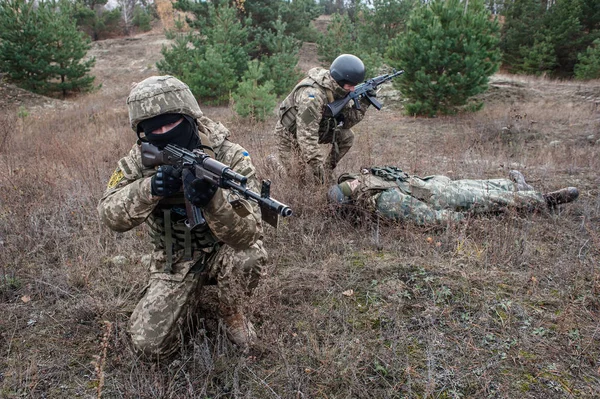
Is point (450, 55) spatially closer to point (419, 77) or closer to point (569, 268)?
point (419, 77)

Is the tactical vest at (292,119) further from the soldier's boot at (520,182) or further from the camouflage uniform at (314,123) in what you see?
the soldier's boot at (520,182)

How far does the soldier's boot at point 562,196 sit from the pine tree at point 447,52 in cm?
592

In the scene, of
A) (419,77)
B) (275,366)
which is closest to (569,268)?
(275,366)

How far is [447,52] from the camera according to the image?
920 centimetres

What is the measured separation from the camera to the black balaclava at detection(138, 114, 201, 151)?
2.31 meters

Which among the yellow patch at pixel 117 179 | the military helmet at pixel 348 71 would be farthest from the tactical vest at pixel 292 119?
the yellow patch at pixel 117 179

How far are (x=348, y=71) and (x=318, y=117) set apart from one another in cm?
61

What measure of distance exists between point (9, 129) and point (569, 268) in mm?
8725

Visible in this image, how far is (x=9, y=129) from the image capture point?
287 inches

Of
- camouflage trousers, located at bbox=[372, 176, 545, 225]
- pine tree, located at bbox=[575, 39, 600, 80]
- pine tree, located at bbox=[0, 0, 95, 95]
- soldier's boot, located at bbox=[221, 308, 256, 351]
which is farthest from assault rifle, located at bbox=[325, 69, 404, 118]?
pine tree, located at bbox=[575, 39, 600, 80]

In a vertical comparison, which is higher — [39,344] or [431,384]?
[431,384]

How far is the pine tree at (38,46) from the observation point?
1206cm

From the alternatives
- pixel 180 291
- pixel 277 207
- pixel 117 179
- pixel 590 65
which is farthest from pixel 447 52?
pixel 590 65

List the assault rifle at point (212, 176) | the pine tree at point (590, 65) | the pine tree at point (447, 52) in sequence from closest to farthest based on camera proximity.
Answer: the assault rifle at point (212, 176), the pine tree at point (447, 52), the pine tree at point (590, 65)
